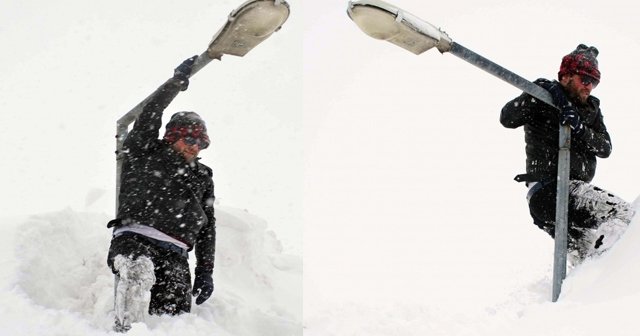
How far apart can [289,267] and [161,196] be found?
3005 mm

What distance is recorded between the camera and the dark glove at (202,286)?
15.2 feet

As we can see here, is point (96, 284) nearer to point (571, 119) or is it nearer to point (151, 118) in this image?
point (151, 118)

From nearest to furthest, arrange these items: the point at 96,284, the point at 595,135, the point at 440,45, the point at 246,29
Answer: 1. the point at 440,45
2. the point at 246,29
3. the point at 595,135
4. the point at 96,284

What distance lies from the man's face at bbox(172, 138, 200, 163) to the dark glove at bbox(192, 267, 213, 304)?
33.7 inches

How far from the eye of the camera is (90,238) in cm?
566

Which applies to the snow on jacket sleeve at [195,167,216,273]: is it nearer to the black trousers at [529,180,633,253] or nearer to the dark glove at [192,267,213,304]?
the dark glove at [192,267,213,304]

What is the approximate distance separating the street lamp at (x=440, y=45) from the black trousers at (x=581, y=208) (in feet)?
0.82

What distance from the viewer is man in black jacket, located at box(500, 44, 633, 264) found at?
3883 mm

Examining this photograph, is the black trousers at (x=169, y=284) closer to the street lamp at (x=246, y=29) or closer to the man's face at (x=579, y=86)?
the street lamp at (x=246, y=29)

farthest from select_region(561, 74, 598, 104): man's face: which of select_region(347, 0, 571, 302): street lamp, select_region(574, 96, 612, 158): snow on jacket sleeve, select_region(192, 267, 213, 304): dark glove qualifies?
select_region(192, 267, 213, 304): dark glove

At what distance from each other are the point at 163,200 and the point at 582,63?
8.84 ft

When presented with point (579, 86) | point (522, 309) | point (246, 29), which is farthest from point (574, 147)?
point (246, 29)

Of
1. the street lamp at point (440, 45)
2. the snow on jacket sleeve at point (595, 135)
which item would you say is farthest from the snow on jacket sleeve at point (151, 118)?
the snow on jacket sleeve at point (595, 135)

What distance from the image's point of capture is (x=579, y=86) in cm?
411
